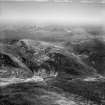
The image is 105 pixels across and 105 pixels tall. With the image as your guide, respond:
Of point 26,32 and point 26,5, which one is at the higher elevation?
point 26,5

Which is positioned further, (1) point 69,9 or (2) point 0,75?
(1) point 69,9

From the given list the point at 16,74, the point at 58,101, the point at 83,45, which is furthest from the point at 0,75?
the point at 83,45

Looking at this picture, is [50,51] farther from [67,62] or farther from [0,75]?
[0,75]

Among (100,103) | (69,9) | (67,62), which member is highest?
(69,9)

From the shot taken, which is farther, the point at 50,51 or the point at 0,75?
the point at 50,51

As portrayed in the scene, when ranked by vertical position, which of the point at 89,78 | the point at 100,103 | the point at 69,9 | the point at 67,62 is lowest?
the point at 100,103

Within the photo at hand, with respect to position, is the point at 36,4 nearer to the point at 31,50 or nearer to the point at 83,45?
the point at 31,50

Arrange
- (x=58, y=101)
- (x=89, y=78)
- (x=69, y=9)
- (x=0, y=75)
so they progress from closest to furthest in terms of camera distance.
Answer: (x=58, y=101)
(x=0, y=75)
(x=89, y=78)
(x=69, y=9)

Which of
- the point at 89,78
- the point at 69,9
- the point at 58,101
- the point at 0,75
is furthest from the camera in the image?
the point at 69,9

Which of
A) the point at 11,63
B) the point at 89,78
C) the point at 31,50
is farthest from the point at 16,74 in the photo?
the point at 89,78
